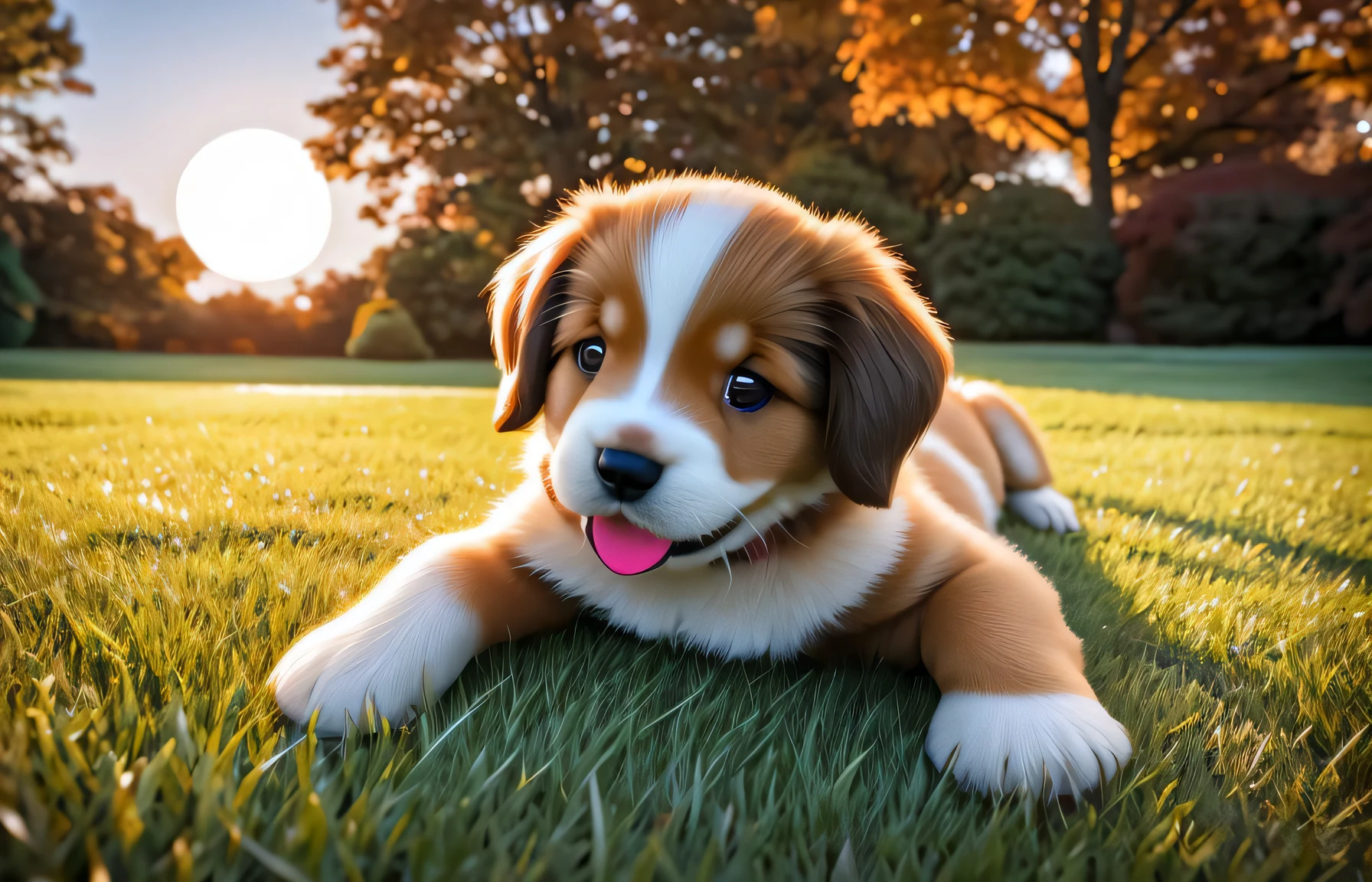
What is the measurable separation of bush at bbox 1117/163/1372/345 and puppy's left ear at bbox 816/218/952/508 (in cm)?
1148

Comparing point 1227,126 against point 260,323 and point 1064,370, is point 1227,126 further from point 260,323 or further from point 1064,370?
point 260,323

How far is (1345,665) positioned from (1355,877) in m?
0.97

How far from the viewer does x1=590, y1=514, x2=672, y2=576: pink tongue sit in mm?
1752

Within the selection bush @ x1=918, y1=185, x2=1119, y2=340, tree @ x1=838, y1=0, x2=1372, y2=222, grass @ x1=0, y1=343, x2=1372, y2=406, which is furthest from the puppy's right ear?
bush @ x1=918, y1=185, x2=1119, y2=340

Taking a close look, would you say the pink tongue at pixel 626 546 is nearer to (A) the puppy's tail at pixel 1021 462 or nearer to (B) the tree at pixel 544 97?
(A) the puppy's tail at pixel 1021 462

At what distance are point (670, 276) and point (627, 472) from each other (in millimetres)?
466

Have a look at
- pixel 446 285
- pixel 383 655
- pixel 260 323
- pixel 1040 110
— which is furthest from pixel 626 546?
pixel 446 285

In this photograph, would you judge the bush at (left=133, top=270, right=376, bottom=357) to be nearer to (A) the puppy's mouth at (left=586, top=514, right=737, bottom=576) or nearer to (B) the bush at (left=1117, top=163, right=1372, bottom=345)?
(A) the puppy's mouth at (left=586, top=514, right=737, bottom=576)

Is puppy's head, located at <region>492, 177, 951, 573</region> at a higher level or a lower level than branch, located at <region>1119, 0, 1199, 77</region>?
lower

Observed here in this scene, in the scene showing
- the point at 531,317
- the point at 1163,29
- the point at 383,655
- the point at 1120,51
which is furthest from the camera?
the point at 1120,51

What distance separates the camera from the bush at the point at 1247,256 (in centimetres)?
1168

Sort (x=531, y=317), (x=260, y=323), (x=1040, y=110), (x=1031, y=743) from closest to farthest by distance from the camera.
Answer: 1. (x=1031, y=743)
2. (x=531, y=317)
3. (x=1040, y=110)
4. (x=260, y=323)

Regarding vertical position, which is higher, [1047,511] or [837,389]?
[837,389]

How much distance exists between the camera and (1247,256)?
14398 mm
